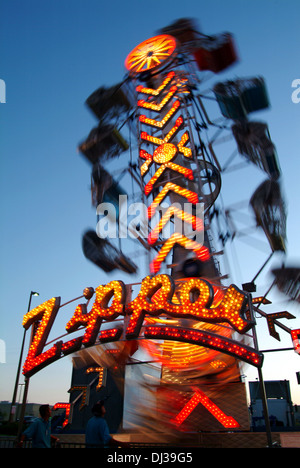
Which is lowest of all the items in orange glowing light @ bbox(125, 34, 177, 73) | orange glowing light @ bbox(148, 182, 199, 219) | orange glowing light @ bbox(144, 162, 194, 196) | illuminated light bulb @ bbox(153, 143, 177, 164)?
orange glowing light @ bbox(148, 182, 199, 219)

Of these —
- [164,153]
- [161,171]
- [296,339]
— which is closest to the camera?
[296,339]

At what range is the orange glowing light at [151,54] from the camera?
19969 mm

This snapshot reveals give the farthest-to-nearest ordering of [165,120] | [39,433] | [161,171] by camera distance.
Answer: [165,120]
[161,171]
[39,433]

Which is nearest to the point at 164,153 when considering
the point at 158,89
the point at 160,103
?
the point at 160,103

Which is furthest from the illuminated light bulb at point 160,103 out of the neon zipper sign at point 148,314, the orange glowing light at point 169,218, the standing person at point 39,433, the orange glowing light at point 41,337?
the standing person at point 39,433

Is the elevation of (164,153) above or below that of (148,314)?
above

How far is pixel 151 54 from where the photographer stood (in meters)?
20.6

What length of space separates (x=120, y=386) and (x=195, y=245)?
31.7ft

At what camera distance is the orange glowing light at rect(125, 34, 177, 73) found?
65.5 ft

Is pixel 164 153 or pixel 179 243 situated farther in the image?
pixel 164 153

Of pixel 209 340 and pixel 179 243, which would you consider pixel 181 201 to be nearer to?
pixel 179 243

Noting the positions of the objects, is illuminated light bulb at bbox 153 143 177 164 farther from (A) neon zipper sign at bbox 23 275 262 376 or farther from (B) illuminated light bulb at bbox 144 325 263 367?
(B) illuminated light bulb at bbox 144 325 263 367

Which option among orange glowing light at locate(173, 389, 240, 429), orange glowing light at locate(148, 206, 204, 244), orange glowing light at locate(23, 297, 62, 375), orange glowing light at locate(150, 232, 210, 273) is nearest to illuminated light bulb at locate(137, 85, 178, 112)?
orange glowing light at locate(148, 206, 204, 244)
